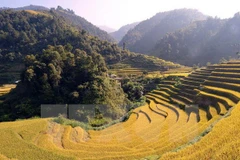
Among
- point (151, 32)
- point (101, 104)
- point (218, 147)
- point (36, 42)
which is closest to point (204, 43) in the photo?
point (151, 32)

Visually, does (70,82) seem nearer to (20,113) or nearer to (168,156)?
(20,113)

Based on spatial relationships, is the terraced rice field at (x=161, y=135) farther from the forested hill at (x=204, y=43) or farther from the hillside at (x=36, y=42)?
the forested hill at (x=204, y=43)

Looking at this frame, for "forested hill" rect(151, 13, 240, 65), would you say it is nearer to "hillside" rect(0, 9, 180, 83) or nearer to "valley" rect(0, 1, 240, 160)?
"hillside" rect(0, 9, 180, 83)

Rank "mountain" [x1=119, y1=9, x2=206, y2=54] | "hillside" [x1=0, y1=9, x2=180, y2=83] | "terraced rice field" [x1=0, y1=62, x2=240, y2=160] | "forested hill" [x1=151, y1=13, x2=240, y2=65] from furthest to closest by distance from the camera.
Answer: "mountain" [x1=119, y1=9, x2=206, y2=54] < "forested hill" [x1=151, y1=13, x2=240, y2=65] < "hillside" [x1=0, y1=9, x2=180, y2=83] < "terraced rice field" [x1=0, y1=62, x2=240, y2=160]

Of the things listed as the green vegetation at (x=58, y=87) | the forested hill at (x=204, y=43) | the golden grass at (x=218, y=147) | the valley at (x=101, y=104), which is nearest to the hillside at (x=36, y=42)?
the valley at (x=101, y=104)

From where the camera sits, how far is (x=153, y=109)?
82.3ft

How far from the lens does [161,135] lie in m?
15.1

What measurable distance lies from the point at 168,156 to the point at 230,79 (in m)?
17.0

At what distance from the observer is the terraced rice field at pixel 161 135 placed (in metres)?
9.39

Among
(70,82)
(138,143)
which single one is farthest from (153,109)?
(70,82)

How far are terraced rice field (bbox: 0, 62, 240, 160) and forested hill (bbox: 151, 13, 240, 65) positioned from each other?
7415cm

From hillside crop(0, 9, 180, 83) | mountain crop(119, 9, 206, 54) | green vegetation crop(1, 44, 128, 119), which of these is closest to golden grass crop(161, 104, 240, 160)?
green vegetation crop(1, 44, 128, 119)

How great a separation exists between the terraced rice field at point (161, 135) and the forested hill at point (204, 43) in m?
74.2

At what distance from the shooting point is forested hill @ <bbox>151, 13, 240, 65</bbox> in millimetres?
95950
